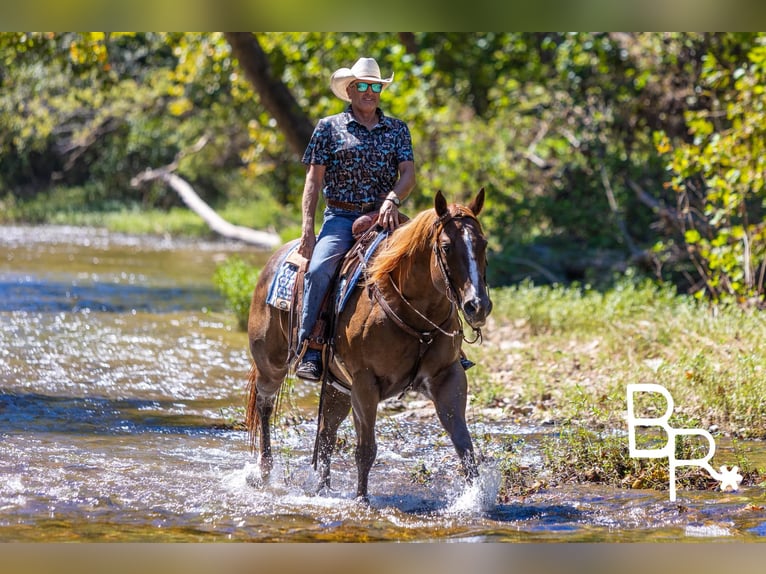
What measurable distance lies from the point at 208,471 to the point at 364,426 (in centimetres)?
161

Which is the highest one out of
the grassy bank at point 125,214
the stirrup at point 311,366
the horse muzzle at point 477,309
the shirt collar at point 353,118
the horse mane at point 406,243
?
the grassy bank at point 125,214

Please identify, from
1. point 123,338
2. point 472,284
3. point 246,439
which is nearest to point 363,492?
point 472,284

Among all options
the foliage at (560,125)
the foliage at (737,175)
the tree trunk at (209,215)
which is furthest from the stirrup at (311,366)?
the tree trunk at (209,215)

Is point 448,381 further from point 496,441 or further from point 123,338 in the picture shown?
point 123,338

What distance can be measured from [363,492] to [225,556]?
1073 millimetres

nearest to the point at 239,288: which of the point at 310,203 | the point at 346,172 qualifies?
the point at 310,203

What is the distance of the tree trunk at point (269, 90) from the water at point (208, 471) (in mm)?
2643

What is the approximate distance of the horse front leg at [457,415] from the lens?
20.0 ft

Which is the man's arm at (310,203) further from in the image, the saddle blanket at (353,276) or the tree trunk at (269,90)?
the tree trunk at (269,90)

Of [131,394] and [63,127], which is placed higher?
[63,127]

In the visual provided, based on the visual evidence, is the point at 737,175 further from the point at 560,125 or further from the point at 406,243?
the point at 406,243

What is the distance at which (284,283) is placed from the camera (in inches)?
278

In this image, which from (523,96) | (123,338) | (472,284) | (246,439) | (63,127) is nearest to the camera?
(472,284)

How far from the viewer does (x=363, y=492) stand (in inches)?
251
